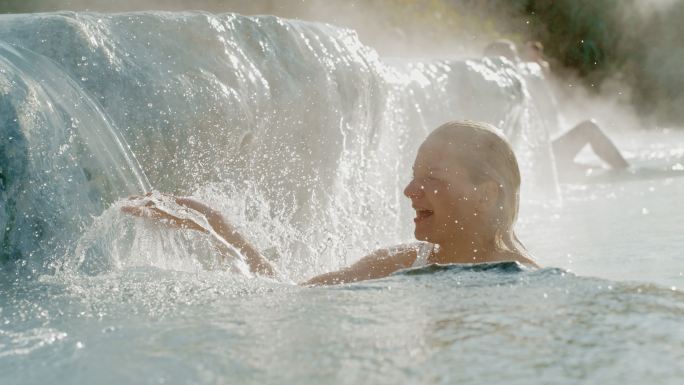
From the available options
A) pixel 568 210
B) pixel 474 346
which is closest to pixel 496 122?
pixel 568 210

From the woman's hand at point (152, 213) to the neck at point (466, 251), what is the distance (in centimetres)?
75

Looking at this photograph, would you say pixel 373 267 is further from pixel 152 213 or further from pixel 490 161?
pixel 152 213

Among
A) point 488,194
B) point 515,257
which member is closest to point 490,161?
point 488,194

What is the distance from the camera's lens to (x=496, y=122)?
298 inches

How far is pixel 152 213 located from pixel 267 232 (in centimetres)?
132

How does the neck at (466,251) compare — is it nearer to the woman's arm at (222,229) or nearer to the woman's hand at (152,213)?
the woman's arm at (222,229)

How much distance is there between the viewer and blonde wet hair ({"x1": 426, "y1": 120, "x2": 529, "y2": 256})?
10.3 ft

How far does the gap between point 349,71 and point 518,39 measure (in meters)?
15.9

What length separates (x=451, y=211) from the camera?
309 centimetres

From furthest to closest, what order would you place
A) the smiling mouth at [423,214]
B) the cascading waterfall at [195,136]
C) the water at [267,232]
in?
the cascading waterfall at [195,136], the smiling mouth at [423,214], the water at [267,232]

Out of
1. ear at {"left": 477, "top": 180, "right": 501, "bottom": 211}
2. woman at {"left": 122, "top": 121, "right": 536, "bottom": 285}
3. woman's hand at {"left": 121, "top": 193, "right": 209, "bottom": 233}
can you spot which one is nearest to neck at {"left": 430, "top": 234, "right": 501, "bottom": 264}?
woman at {"left": 122, "top": 121, "right": 536, "bottom": 285}

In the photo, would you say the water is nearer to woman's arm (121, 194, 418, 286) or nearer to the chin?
woman's arm (121, 194, 418, 286)

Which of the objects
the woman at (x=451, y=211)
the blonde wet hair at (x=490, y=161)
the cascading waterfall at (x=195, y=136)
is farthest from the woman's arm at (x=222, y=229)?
the blonde wet hair at (x=490, y=161)

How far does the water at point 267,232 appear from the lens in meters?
1.78
